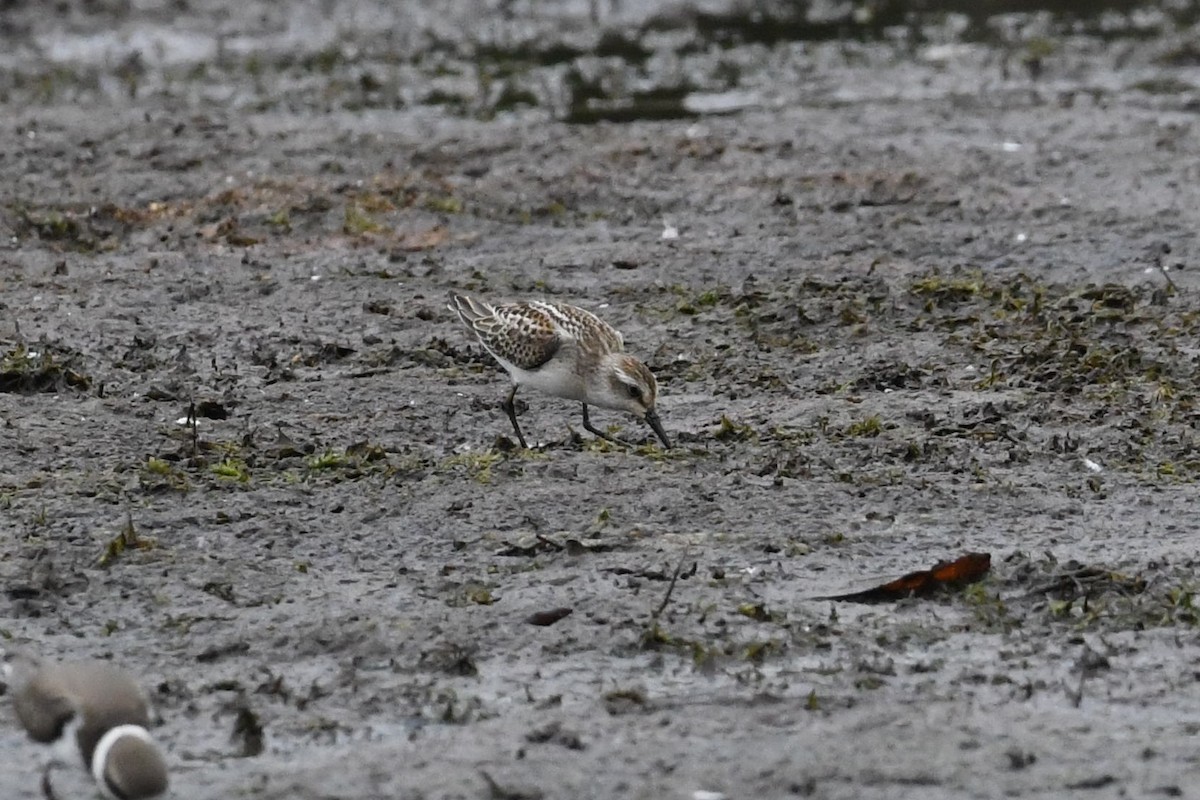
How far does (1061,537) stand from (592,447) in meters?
2.12

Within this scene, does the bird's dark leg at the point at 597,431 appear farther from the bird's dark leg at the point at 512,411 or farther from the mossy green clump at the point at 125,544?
the mossy green clump at the point at 125,544

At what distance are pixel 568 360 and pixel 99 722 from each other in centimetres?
380

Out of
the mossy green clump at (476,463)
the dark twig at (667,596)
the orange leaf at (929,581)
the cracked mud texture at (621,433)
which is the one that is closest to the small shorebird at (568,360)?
the cracked mud texture at (621,433)

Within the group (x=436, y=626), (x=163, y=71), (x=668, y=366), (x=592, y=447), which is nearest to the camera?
(x=436, y=626)

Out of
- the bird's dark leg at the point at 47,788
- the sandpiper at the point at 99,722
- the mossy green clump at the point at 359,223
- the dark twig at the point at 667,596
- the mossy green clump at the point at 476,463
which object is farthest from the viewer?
the mossy green clump at the point at 359,223

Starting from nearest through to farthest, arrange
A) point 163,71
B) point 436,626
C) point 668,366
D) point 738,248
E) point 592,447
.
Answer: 1. point 436,626
2. point 592,447
3. point 668,366
4. point 738,248
5. point 163,71

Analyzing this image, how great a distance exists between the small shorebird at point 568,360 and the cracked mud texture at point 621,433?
0.69 ft

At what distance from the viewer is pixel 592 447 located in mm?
9102

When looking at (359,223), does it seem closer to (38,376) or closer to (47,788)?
(38,376)

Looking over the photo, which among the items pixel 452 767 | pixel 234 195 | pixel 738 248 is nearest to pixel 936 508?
pixel 452 767

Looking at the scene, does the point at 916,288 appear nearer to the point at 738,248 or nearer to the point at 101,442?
the point at 738,248

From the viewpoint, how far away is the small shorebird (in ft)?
29.7

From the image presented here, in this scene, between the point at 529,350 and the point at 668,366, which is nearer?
the point at 529,350

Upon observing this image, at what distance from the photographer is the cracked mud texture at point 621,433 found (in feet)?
21.5
